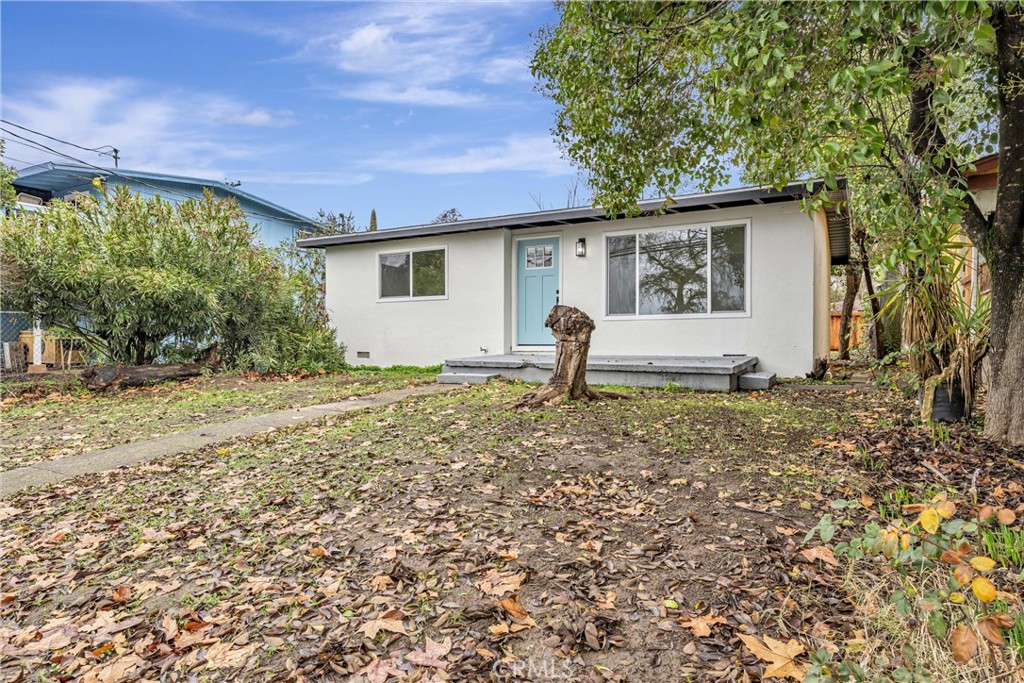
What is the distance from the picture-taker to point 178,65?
12.3 metres

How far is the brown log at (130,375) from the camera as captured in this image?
8648 millimetres

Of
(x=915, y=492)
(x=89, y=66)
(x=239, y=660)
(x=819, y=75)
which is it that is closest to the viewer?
(x=239, y=660)

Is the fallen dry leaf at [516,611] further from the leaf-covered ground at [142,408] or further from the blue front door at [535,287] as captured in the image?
the blue front door at [535,287]

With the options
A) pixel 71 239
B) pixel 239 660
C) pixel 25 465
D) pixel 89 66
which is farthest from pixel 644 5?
pixel 89 66

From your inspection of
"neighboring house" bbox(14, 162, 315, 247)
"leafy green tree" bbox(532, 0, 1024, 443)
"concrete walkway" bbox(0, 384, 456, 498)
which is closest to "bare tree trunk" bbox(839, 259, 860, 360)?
"leafy green tree" bbox(532, 0, 1024, 443)

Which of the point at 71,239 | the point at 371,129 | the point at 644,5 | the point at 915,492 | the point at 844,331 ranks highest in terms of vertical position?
the point at 371,129

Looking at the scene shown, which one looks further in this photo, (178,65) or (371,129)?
(371,129)

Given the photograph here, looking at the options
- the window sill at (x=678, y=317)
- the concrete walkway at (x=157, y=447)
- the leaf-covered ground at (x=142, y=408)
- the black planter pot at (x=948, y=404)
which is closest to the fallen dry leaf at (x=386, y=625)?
the concrete walkway at (x=157, y=447)

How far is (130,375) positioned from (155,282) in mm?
1539

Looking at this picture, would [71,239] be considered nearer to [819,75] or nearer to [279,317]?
[279,317]

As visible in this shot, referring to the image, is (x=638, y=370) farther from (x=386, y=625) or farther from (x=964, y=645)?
(x=964, y=645)

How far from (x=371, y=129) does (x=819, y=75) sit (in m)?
13.6

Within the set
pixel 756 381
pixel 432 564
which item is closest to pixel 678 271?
pixel 756 381

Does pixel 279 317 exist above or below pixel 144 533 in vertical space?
above
